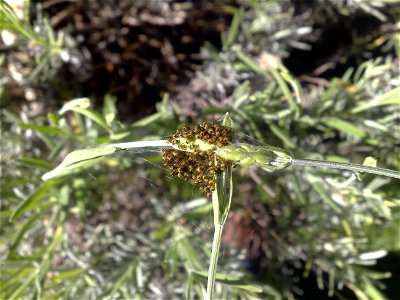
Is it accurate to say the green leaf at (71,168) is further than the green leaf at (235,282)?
No

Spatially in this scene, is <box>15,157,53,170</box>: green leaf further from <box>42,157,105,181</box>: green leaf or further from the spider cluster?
the spider cluster

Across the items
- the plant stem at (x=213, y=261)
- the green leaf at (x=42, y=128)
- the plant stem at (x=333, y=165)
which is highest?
the green leaf at (x=42, y=128)

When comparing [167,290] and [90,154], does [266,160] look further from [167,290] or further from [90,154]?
[167,290]

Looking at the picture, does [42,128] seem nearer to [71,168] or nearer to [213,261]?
[71,168]

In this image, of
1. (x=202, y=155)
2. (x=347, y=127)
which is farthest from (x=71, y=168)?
(x=347, y=127)

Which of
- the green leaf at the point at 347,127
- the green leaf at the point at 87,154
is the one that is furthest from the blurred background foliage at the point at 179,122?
the green leaf at the point at 87,154

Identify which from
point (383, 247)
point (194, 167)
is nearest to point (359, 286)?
point (383, 247)

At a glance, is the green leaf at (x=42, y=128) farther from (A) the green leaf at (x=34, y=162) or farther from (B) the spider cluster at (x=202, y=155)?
(B) the spider cluster at (x=202, y=155)
